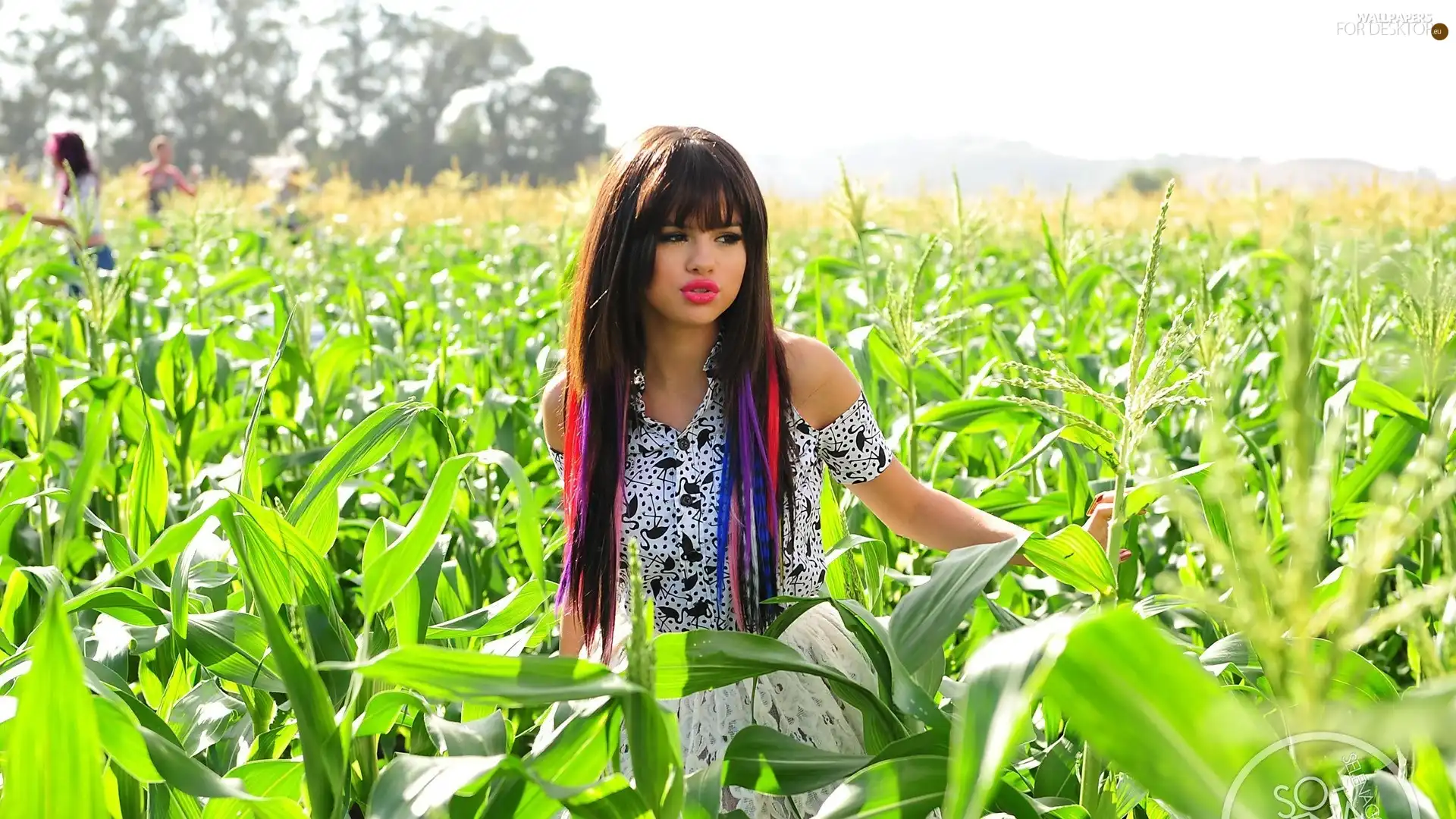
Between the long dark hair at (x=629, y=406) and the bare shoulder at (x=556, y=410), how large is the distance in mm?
130

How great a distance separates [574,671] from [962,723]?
0.33 meters

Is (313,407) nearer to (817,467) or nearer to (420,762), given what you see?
(817,467)

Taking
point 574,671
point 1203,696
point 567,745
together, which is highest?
point 1203,696

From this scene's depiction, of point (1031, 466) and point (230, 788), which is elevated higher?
point (230, 788)

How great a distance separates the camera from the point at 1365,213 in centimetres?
777

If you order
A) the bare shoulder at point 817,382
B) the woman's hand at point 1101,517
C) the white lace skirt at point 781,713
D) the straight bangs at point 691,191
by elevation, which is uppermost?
the straight bangs at point 691,191

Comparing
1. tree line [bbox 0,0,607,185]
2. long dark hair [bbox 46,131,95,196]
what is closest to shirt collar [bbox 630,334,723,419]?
long dark hair [bbox 46,131,95,196]

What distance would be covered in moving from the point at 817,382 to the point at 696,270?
0.28m

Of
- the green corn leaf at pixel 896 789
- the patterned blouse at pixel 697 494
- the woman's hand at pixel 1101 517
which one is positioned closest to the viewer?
the green corn leaf at pixel 896 789

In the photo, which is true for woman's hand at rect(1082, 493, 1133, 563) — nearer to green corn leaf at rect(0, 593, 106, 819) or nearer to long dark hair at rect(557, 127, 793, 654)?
long dark hair at rect(557, 127, 793, 654)

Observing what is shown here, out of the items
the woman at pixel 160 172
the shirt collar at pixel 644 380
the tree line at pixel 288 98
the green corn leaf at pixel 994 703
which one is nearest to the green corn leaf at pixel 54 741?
the green corn leaf at pixel 994 703

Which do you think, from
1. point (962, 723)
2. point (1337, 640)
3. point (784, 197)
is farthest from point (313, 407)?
point (784, 197)

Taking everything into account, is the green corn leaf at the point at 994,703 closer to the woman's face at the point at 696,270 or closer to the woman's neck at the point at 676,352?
the woman's face at the point at 696,270

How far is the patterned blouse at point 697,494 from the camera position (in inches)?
70.0
